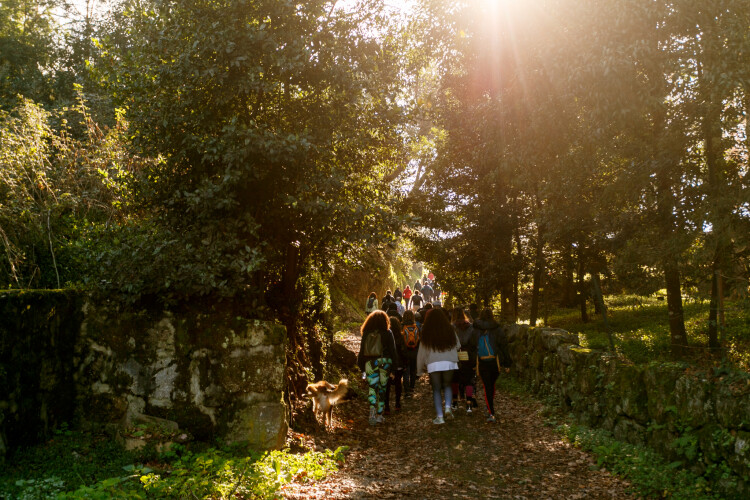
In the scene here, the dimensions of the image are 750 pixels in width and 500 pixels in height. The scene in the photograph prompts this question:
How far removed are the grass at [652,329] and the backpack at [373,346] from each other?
12.8 ft

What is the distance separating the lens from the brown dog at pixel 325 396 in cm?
866

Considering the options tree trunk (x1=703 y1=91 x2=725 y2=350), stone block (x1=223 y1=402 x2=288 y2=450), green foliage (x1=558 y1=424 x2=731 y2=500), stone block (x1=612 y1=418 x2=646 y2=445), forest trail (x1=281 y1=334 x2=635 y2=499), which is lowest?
forest trail (x1=281 y1=334 x2=635 y2=499)

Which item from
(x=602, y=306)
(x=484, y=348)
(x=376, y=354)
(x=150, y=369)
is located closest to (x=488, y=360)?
(x=484, y=348)

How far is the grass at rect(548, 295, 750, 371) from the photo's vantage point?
947 centimetres

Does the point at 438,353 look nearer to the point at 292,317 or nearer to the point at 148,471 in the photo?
the point at 292,317

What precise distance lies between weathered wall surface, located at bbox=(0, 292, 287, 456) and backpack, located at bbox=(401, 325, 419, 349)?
4356mm

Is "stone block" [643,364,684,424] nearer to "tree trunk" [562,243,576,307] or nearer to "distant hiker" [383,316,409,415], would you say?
"distant hiker" [383,316,409,415]

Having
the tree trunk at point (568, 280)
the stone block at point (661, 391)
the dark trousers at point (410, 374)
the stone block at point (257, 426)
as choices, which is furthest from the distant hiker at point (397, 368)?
the tree trunk at point (568, 280)

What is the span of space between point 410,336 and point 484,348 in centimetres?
211

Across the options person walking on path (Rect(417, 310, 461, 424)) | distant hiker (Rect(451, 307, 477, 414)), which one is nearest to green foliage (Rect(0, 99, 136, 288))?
person walking on path (Rect(417, 310, 461, 424))

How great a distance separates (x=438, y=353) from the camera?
9.32 m

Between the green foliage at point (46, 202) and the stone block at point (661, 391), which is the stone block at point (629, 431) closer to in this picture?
the stone block at point (661, 391)

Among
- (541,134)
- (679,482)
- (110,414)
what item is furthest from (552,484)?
(541,134)

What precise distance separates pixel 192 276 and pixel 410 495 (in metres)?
3.80
